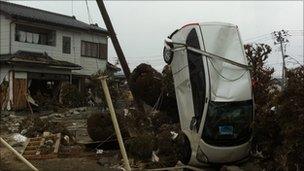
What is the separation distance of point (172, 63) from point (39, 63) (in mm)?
23264

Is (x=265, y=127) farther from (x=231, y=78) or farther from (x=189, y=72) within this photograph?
(x=189, y=72)

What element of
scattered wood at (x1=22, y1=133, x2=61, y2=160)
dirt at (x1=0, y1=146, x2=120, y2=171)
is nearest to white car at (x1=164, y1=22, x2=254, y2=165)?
dirt at (x1=0, y1=146, x2=120, y2=171)

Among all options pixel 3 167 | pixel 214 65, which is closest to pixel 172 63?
pixel 214 65

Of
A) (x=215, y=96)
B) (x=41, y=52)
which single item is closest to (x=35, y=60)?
(x=41, y=52)

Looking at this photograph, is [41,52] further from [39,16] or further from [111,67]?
[111,67]

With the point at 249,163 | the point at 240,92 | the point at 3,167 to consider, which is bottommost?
the point at 3,167

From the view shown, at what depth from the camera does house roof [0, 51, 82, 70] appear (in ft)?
105

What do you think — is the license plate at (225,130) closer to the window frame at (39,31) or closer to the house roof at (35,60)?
the house roof at (35,60)

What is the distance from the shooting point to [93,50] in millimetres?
41188

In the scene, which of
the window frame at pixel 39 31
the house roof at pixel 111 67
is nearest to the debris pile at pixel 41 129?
the window frame at pixel 39 31

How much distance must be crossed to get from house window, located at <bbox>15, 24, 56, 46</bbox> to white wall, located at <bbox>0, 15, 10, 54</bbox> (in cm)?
68

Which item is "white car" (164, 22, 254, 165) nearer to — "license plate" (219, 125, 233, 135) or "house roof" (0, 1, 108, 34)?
"license plate" (219, 125, 233, 135)

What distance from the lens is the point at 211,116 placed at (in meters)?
9.74

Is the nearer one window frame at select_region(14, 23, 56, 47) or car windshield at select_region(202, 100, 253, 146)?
car windshield at select_region(202, 100, 253, 146)
